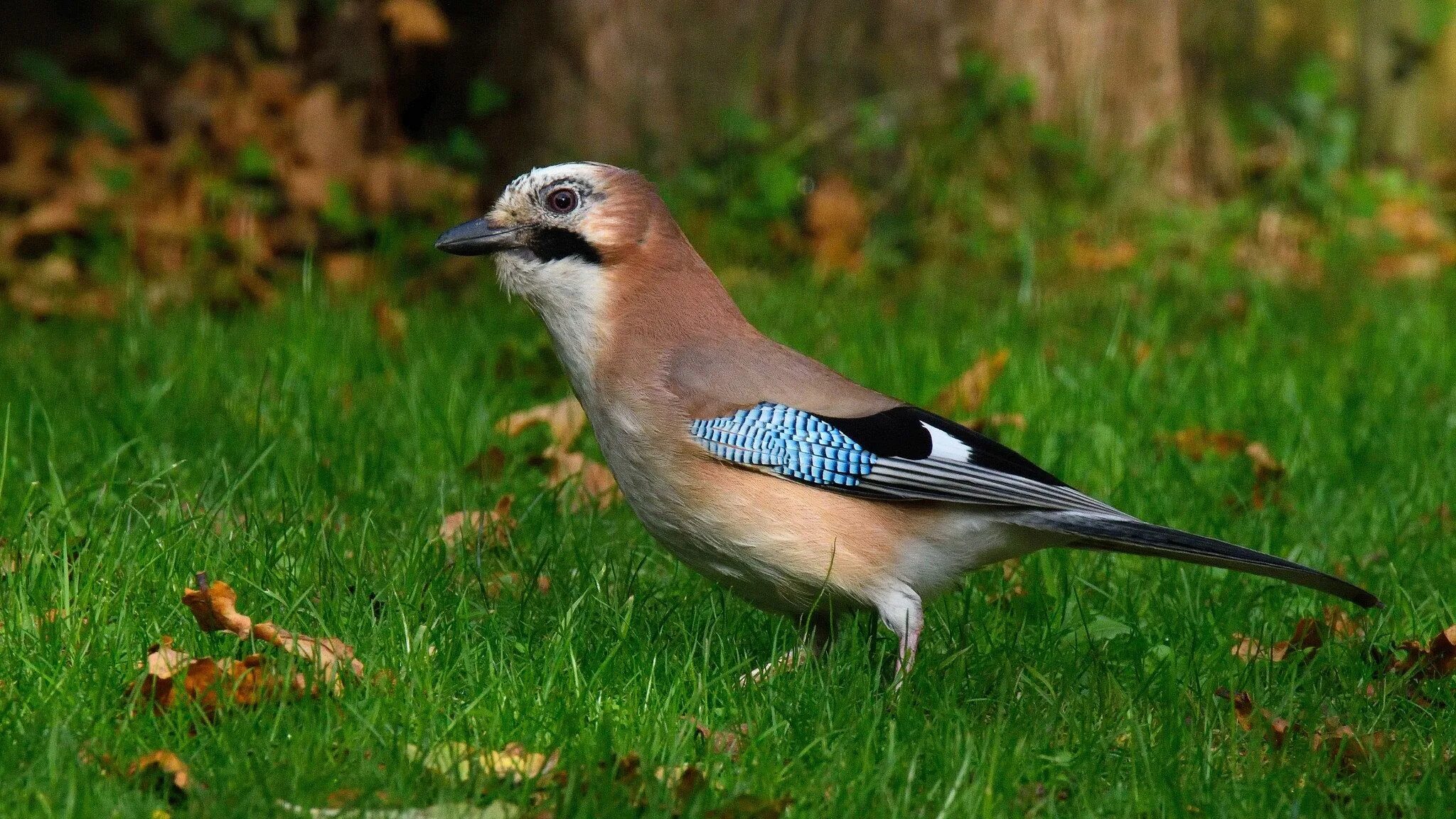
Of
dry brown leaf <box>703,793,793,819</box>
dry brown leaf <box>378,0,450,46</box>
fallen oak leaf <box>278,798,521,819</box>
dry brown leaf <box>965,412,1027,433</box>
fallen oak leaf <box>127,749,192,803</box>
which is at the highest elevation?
dry brown leaf <box>378,0,450,46</box>

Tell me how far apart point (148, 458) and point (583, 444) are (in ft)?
4.38

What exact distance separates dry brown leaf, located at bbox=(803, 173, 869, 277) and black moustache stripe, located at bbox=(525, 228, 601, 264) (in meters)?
3.99

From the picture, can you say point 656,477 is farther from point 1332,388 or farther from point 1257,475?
point 1332,388

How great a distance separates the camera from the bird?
396 centimetres

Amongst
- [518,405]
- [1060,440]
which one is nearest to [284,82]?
[518,405]

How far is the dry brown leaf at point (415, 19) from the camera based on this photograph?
830cm

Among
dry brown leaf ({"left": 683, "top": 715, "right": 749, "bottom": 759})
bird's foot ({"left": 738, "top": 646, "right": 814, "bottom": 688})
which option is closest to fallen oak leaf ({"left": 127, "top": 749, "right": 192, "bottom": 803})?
dry brown leaf ({"left": 683, "top": 715, "right": 749, "bottom": 759})

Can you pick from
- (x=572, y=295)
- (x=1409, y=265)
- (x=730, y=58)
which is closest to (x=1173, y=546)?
(x=572, y=295)

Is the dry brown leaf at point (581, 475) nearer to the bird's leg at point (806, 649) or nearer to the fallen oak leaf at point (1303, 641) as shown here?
the bird's leg at point (806, 649)

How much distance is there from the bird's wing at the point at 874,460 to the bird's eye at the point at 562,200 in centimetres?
61

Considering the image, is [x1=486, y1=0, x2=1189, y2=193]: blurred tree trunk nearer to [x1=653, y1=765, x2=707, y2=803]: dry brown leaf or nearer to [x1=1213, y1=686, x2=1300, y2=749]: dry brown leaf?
[x1=1213, y1=686, x2=1300, y2=749]: dry brown leaf

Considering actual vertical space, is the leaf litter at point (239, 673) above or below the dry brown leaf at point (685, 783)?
above

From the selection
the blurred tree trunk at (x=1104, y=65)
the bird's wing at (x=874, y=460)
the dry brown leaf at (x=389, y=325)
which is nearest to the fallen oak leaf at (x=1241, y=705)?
the bird's wing at (x=874, y=460)

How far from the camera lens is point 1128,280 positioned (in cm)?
800
